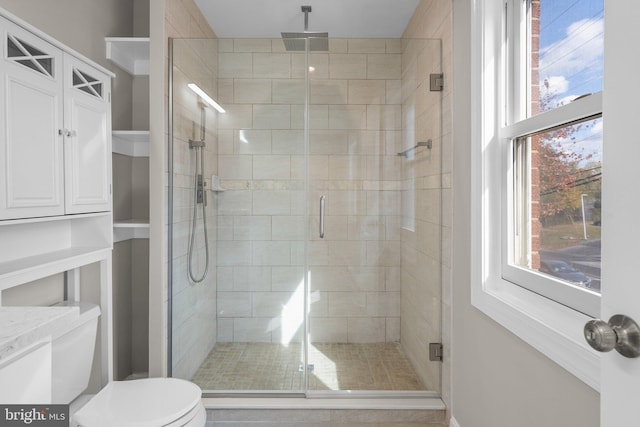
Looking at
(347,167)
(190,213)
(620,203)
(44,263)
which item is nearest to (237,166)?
(190,213)

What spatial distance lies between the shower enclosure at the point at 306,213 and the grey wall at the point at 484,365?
25 cm

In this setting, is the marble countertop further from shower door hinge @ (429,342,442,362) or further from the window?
shower door hinge @ (429,342,442,362)

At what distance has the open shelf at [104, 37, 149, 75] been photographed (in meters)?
2.14

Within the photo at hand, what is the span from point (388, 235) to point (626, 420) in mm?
1643

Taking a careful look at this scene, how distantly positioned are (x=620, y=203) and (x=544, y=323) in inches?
25.5

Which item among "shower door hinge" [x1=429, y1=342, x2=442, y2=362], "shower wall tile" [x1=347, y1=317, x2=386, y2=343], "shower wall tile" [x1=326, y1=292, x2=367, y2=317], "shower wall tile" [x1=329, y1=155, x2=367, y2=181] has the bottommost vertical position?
"shower door hinge" [x1=429, y1=342, x2=442, y2=362]

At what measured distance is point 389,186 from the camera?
2266 millimetres

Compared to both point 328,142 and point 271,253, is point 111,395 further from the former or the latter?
point 328,142

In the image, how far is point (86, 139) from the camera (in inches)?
67.4

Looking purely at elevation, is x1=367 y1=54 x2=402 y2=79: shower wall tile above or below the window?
above

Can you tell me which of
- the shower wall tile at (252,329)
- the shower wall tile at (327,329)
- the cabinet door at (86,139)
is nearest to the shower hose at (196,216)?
the shower wall tile at (252,329)

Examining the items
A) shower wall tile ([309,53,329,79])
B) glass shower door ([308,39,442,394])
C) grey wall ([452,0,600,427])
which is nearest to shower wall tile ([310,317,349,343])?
glass shower door ([308,39,442,394])

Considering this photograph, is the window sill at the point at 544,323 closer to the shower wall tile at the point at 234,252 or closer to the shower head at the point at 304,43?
the shower wall tile at the point at 234,252

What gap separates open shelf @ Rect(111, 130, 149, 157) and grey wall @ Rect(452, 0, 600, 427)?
5.39 feet
